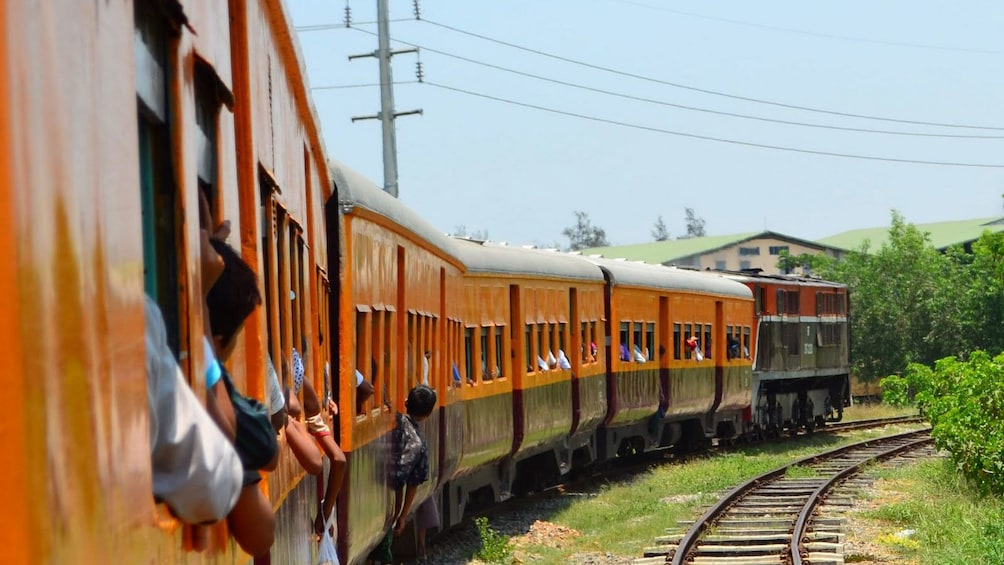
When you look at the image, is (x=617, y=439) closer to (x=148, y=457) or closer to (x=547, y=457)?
(x=547, y=457)

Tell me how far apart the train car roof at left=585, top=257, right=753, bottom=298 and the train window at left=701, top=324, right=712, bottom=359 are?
650mm

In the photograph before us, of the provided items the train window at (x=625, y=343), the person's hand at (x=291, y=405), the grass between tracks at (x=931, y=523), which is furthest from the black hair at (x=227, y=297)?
the train window at (x=625, y=343)

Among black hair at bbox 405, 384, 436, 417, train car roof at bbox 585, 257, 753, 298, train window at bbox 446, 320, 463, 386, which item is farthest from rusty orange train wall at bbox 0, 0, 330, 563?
train car roof at bbox 585, 257, 753, 298

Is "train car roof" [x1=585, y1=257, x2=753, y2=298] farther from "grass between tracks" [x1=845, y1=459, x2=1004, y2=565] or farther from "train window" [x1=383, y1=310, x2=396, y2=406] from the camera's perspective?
"train window" [x1=383, y1=310, x2=396, y2=406]

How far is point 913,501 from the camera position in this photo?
1877cm

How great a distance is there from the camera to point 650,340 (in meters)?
24.4

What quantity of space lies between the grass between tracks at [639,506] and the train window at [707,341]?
5.91 feet

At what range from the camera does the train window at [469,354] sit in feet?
48.5

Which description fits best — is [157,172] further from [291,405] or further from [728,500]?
[728,500]

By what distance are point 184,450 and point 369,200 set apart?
6554 millimetres

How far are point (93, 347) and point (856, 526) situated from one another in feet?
52.5

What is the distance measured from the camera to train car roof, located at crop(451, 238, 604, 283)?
15328mm

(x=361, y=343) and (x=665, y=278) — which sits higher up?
(x=361, y=343)

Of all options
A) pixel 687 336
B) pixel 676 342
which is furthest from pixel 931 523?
pixel 687 336
